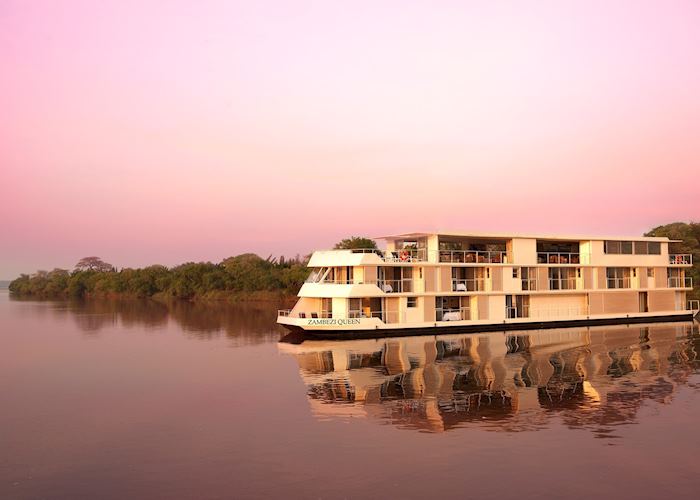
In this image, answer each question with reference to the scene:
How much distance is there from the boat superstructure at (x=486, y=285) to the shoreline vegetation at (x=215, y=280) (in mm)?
25378

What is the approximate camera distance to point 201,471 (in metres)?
16.0

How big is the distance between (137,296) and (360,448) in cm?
11412

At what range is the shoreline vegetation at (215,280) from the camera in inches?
3403

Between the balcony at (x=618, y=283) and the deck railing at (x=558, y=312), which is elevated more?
the balcony at (x=618, y=283)

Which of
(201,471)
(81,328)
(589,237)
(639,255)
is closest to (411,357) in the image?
(201,471)

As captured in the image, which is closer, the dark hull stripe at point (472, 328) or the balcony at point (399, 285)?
the dark hull stripe at point (472, 328)

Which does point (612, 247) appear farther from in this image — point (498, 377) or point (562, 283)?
point (498, 377)

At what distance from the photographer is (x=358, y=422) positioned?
20250 millimetres

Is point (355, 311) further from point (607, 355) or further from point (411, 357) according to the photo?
point (607, 355)

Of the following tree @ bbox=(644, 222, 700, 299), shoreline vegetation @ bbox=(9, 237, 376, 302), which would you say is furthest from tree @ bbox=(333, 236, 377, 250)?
tree @ bbox=(644, 222, 700, 299)

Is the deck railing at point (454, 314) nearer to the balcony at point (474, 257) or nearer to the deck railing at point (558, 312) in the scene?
the balcony at point (474, 257)

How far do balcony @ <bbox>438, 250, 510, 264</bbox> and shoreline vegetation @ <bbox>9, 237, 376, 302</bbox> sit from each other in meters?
48.4

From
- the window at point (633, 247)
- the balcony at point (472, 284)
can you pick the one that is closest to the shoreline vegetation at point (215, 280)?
the window at point (633, 247)

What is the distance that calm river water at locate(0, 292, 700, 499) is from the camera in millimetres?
15086
